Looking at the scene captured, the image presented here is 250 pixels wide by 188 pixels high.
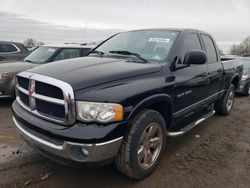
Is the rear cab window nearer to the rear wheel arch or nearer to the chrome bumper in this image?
the chrome bumper

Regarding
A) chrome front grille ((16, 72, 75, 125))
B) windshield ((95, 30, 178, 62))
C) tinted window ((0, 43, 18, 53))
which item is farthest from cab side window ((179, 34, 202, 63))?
tinted window ((0, 43, 18, 53))

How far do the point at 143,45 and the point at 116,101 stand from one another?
1664mm

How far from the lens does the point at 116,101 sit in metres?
2.83

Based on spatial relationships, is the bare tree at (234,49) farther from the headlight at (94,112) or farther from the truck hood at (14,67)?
the headlight at (94,112)

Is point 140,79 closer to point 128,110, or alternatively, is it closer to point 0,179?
point 128,110

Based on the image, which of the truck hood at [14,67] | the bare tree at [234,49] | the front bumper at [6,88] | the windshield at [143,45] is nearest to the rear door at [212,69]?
the windshield at [143,45]

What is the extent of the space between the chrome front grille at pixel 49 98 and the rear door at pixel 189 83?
1.62 m

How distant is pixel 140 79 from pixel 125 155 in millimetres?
894

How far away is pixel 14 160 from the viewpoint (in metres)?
3.84

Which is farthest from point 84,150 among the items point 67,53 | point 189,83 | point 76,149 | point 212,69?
point 67,53

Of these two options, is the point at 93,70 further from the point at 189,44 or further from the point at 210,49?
the point at 210,49

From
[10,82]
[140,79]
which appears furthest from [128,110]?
[10,82]

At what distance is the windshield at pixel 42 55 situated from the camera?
7.46 metres

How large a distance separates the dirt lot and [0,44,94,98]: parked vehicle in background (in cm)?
159
